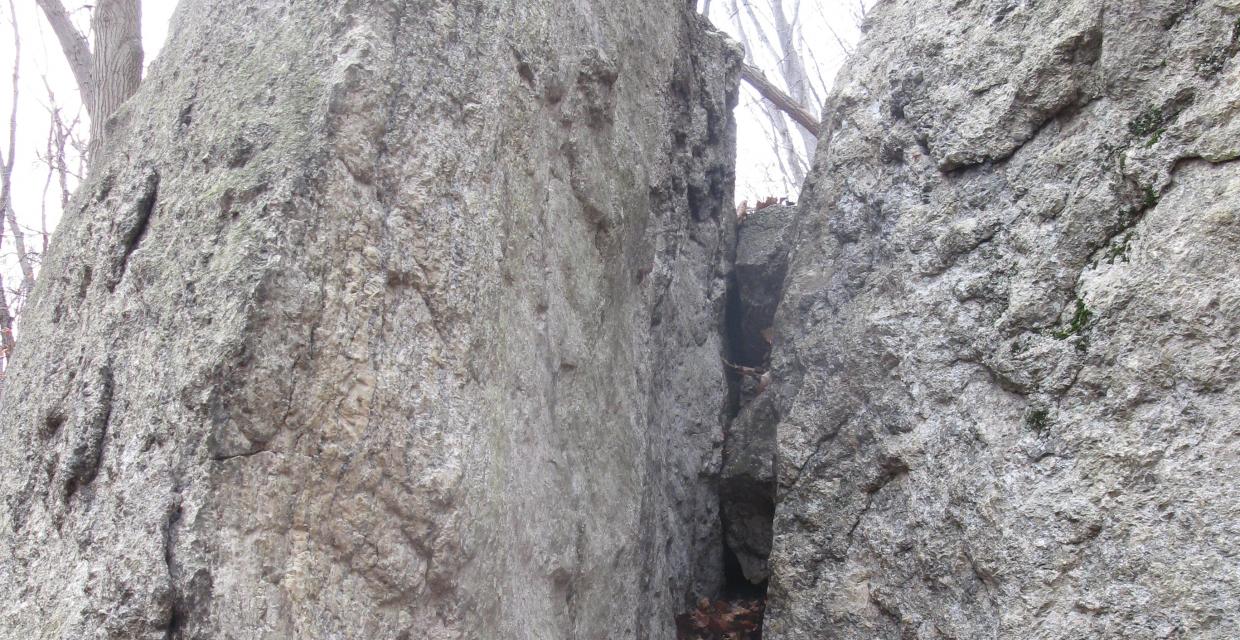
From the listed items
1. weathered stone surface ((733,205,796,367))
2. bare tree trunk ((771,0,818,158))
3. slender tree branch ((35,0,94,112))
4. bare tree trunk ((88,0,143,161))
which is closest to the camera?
weathered stone surface ((733,205,796,367))

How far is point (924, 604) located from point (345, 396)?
8.67ft

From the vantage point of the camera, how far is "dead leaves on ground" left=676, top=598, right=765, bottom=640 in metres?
4.82

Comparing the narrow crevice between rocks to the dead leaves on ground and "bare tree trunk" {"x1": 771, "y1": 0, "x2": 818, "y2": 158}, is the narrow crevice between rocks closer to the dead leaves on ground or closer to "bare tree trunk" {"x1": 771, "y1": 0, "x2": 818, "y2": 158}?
the dead leaves on ground

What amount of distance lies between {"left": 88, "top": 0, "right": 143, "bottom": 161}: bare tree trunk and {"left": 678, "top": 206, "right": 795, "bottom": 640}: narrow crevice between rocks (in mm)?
4873

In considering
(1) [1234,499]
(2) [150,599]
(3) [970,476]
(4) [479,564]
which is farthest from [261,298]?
(1) [1234,499]

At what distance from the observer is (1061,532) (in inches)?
132

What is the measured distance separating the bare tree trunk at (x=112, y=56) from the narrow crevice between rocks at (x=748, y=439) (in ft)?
16.0

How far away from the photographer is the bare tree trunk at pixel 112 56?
A: 670cm

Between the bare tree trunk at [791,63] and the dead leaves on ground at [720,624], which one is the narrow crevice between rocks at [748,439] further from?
the bare tree trunk at [791,63]

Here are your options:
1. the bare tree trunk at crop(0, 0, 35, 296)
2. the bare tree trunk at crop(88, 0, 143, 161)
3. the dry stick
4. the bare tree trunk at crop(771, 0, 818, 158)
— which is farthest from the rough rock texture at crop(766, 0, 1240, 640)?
the bare tree trunk at crop(771, 0, 818, 158)

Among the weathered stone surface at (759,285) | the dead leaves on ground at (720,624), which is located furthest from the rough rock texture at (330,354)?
the weathered stone surface at (759,285)

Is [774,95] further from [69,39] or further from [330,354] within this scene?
[69,39]

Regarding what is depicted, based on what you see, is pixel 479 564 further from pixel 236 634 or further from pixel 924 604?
pixel 924 604

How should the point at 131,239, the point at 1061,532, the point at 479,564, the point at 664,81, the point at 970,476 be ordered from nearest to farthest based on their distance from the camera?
the point at 479,564
the point at 131,239
the point at 1061,532
the point at 970,476
the point at 664,81
